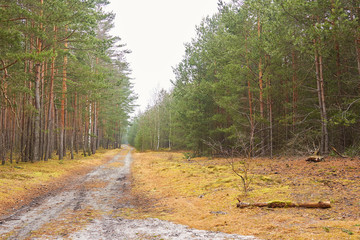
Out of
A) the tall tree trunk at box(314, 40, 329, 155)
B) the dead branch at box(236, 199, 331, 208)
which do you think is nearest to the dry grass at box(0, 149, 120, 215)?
the dead branch at box(236, 199, 331, 208)

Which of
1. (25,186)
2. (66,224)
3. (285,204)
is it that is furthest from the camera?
(25,186)

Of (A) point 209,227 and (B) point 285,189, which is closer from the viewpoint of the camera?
(A) point 209,227

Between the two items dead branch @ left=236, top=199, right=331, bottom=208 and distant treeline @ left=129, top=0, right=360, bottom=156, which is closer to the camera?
dead branch @ left=236, top=199, right=331, bottom=208

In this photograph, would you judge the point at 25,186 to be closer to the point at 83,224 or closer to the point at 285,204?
the point at 83,224

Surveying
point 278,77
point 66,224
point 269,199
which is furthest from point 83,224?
point 278,77

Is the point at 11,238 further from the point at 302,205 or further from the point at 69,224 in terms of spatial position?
the point at 302,205

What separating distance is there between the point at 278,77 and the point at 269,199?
41.0 ft

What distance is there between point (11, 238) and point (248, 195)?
21.2ft

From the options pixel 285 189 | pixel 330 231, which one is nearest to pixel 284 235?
pixel 330 231

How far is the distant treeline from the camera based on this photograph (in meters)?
11.3

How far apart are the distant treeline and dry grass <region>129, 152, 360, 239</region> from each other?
1.76m

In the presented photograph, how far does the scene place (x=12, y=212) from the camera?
6938 millimetres

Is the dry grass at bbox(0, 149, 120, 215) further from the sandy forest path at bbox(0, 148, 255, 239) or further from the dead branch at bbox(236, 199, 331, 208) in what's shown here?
the dead branch at bbox(236, 199, 331, 208)

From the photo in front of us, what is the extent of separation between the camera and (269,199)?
23.6ft
